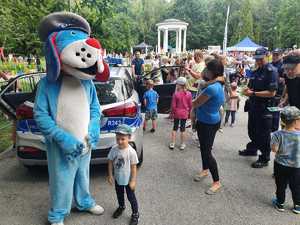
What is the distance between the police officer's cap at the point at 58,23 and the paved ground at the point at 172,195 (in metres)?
2.06

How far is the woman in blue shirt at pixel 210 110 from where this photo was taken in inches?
169

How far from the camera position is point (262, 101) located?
5.23 metres

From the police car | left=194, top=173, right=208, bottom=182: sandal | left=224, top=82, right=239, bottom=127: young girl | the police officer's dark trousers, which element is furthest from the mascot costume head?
left=224, top=82, right=239, bottom=127: young girl

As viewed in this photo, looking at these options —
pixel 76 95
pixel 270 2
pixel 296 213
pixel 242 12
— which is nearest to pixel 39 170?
pixel 76 95

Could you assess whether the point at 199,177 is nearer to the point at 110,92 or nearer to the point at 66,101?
the point at 110,92

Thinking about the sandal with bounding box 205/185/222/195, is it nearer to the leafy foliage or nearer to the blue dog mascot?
the blue dog mascot

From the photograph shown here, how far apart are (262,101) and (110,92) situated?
2405 millimetres

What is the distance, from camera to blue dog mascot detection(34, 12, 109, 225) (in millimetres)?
3281

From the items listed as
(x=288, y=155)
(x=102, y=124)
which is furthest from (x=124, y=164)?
(x=288, y=155)

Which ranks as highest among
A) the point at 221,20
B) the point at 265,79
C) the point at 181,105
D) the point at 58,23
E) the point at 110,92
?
the point at 221,20

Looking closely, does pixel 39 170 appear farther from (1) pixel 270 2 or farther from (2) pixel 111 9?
(1) pixel 270 2

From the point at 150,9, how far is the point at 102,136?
71715 millimetres

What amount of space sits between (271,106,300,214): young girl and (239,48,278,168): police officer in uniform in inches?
48.2

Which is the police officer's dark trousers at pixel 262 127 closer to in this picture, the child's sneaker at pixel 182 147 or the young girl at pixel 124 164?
the child's sneaker at pixel 182 147
